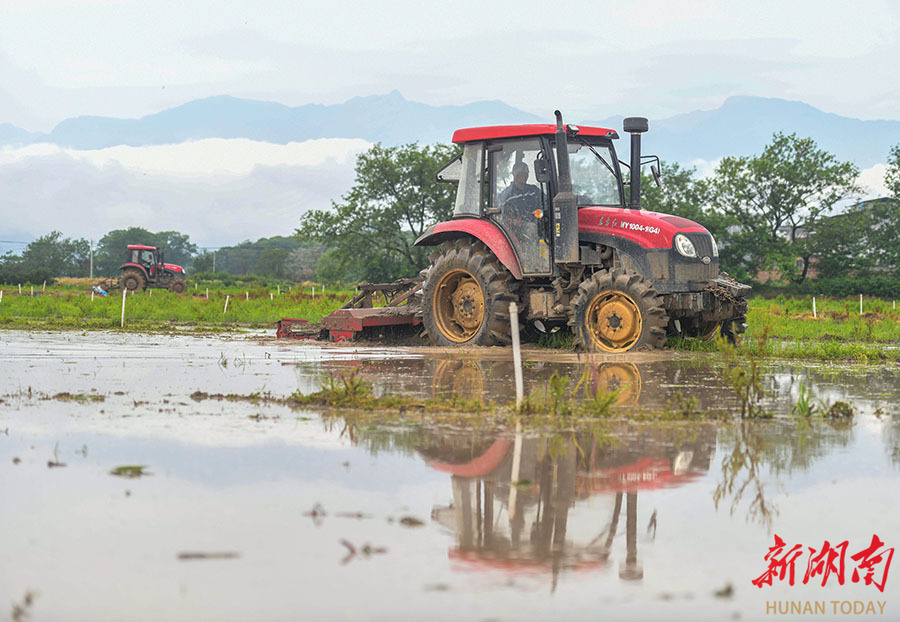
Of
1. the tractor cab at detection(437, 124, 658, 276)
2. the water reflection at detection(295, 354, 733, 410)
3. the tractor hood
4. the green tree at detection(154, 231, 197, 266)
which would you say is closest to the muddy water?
the water reflection at detection(295, 354, 733, 410)

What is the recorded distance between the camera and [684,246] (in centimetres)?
1440

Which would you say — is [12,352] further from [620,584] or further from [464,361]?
[620,584]

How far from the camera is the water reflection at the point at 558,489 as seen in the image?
4.23m

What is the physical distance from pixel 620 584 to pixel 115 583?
188 cm

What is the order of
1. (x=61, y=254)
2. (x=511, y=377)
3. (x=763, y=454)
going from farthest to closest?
(x=61, y=254) < (x=511, y=377) < (x=763, y=454)

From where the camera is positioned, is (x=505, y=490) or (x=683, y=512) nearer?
(x=683, y=512)

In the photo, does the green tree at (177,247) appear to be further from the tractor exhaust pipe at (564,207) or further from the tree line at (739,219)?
the tractor exhaust pipe at (564,207)

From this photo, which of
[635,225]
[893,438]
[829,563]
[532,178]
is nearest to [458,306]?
[532,178]

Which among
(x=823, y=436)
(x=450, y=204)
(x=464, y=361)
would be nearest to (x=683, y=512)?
(x=823, y=436)

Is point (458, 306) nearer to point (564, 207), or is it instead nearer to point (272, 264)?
point (564, 207)

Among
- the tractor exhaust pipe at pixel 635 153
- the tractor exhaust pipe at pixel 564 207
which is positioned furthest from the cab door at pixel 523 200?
the tractor exhaust pipe at pixel 635 153

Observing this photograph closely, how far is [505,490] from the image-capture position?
5.34 meters

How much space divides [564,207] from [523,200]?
0.95 m

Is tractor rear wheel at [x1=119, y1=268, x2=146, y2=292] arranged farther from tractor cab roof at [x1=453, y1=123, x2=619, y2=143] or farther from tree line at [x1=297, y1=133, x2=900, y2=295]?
tractor cab roof at [x1=453, y1=123, x2=619, y2=143]
